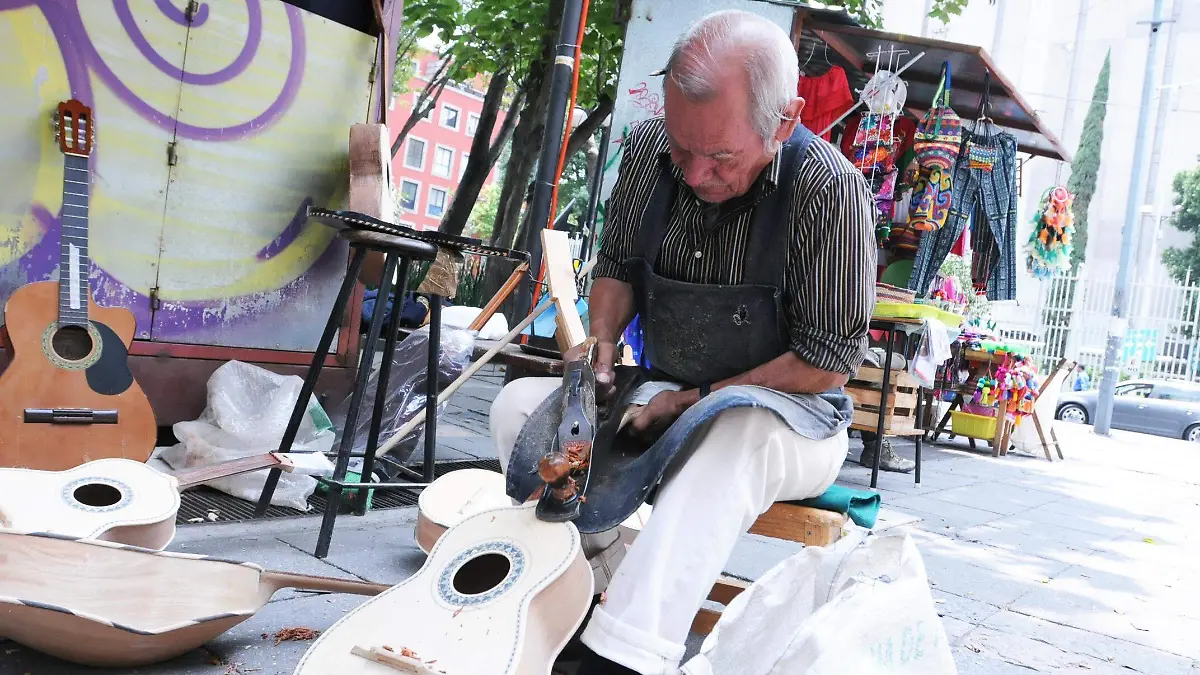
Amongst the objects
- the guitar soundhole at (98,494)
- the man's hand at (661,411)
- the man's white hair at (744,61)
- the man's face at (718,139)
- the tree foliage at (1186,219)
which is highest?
the tree foliage at (1186,219)

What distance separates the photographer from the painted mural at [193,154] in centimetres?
331

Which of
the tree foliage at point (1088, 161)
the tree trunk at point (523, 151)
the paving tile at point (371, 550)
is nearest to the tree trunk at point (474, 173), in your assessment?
the tree trunk at point (523, 151)

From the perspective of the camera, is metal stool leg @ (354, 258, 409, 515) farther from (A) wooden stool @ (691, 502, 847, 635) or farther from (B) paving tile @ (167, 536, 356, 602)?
(A) wooden stool @ (691, 502, 847, 635)

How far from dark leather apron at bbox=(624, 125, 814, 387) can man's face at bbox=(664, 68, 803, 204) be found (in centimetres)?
10

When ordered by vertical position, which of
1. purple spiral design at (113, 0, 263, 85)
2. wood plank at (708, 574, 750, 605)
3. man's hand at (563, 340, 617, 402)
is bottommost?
wood plank at (708, 574, 750, 605)

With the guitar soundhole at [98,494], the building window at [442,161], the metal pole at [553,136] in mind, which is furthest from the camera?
the building window at [442,161]

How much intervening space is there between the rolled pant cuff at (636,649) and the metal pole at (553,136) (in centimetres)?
278

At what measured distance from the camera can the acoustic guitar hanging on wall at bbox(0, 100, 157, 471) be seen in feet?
9.40

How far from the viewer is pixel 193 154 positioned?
12.2ft

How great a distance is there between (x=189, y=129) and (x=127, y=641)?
9.04 feet

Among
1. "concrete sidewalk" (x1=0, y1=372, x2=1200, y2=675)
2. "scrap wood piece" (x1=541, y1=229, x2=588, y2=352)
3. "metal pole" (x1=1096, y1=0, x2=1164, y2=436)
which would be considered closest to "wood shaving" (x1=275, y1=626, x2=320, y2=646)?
"concrete sidewalk" (x1=0, y1=372, x2=1200, y2=675)

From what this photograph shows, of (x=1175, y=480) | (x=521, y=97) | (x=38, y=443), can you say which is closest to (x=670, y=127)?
(x=38, y=443)

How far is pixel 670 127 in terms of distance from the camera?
1808 millimetres

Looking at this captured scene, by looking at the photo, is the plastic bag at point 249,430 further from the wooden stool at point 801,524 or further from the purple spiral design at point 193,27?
the wooden stool at point 801,524
